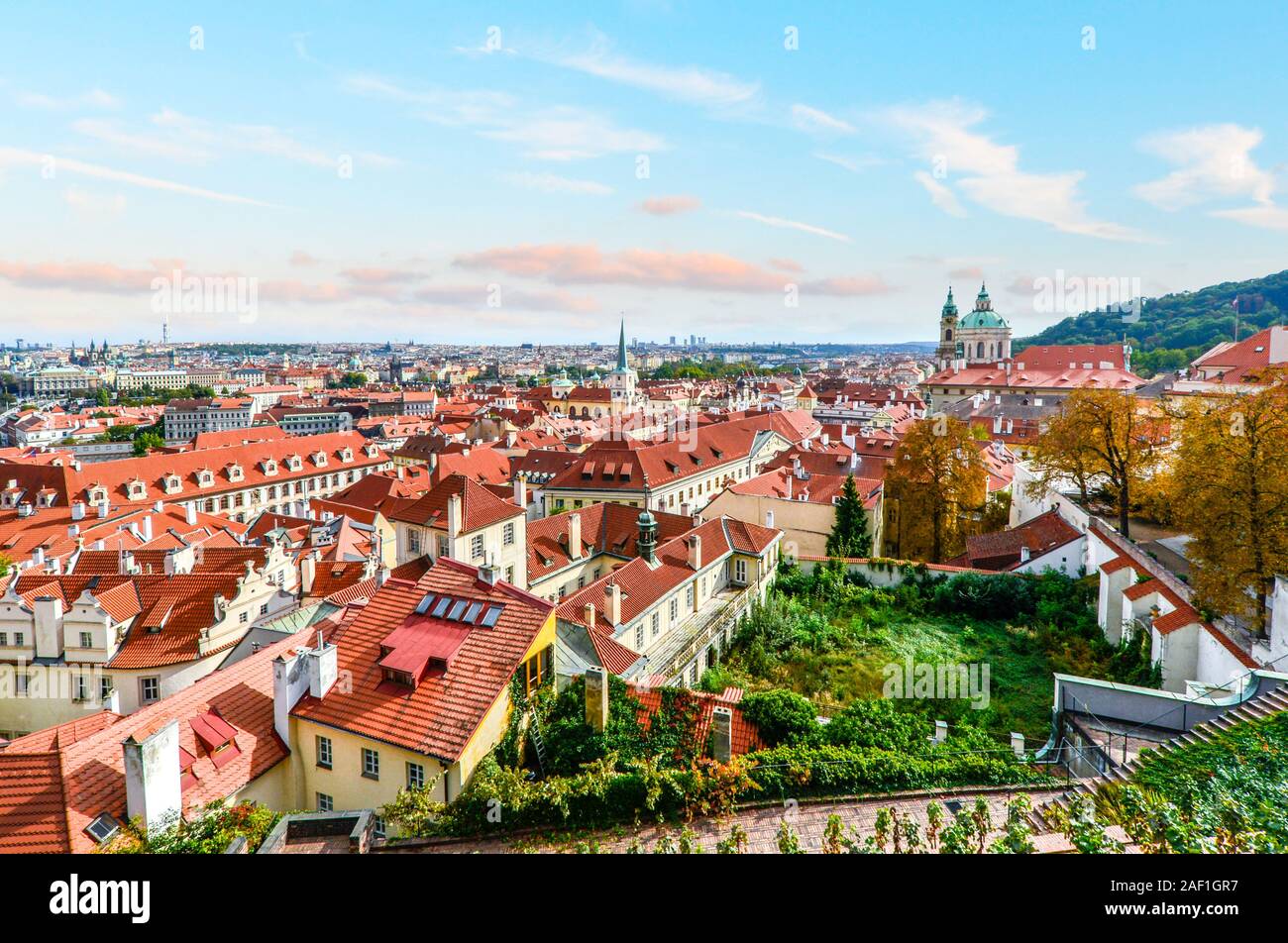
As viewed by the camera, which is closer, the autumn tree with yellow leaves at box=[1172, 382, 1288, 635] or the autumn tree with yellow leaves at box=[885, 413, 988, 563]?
the autumn tree with yellow leaves at box=[1172, 382, 1288, 635]

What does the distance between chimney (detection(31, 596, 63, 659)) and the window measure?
48.7 ft

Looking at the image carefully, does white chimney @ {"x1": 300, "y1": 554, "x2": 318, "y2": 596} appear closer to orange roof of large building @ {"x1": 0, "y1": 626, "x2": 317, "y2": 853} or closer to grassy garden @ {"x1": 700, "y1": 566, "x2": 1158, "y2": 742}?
orange roof of large building @ {"x1": 0, "y1": 626, "x2": 317, "y2": 853}

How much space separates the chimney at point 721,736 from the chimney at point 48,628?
59.9 feet

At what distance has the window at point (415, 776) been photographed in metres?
11.3

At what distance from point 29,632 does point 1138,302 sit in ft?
510

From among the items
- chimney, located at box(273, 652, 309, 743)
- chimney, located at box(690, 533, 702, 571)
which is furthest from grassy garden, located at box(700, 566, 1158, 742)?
chimney, located at box(273, 652, 309, 743)

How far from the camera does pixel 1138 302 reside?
132 meters

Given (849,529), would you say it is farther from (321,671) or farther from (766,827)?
(321,671)

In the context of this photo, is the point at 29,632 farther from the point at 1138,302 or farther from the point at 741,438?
the point at 1138,302

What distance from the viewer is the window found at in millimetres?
11266

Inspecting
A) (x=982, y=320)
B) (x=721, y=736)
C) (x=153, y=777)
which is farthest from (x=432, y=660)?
(x=982, y=320)

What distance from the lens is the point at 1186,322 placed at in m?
116

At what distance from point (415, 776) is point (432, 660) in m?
1.89
